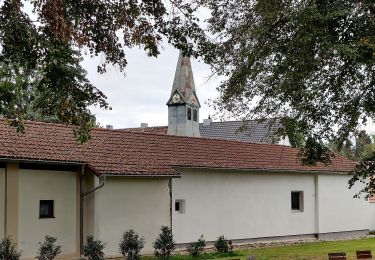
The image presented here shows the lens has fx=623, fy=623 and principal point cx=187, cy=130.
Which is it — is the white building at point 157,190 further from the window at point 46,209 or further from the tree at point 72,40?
the tree at point 72,40

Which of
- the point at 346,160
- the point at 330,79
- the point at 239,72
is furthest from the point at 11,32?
the point at 346,160

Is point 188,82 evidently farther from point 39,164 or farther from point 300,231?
point 39,164

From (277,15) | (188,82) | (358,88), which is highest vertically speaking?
(188,82)

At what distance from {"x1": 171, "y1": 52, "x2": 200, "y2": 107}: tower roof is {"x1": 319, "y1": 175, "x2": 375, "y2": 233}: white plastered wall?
16.3 m

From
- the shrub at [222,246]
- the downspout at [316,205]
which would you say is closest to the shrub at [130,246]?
the shrub at [222,246]

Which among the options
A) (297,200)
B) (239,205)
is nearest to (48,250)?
(239,205)

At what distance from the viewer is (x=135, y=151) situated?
24562 millimetres

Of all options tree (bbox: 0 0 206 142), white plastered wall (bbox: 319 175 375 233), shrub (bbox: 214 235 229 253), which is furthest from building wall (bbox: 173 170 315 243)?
tree (bbox: 0 0 206 142)

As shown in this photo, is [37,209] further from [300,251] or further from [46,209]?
[300,251]

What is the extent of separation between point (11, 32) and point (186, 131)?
3374cm

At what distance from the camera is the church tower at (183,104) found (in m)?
46.4

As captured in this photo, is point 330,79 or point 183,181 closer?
point 330,79

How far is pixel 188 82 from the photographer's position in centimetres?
4750

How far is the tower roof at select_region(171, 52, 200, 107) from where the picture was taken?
46844 millimetres
